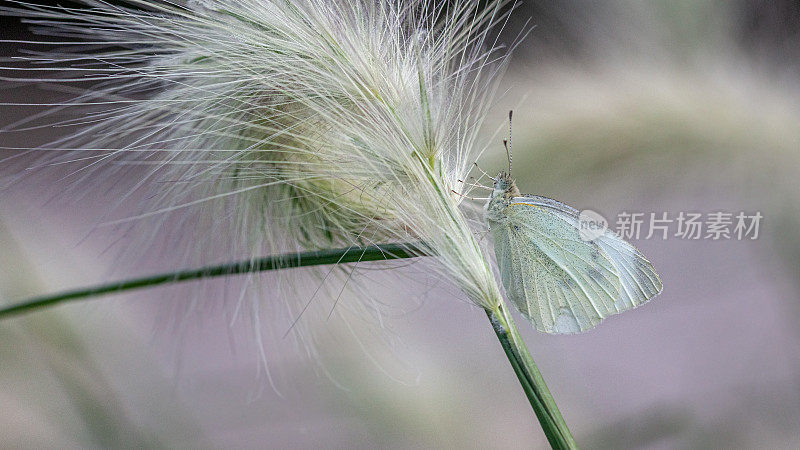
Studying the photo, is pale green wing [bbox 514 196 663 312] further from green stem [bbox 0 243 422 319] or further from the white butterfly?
green stem [bbox 0 243 422 319]

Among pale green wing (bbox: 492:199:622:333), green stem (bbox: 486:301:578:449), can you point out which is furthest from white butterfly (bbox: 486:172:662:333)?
green stem (bbox: 486:301:578:449)

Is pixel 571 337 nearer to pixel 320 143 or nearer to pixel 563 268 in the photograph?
pixel 563 268

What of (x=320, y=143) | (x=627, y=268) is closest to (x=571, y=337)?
(x=627, y=268)

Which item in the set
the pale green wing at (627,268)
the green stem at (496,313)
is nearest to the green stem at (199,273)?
the green stem at (496,313)

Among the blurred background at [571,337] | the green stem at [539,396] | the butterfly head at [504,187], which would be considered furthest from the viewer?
the blurred background at [571,337]

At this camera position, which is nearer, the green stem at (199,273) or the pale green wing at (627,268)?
the green stem at (199,273)

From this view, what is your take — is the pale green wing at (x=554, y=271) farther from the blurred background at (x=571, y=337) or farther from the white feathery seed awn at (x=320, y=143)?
the blurred background at (x=571, y=337)
